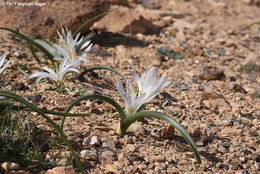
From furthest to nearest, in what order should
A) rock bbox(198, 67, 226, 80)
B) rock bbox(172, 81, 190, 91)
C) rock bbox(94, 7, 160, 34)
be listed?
1. rock bbox(94, 7, 160, 34)
2. rock bbox(198, 67, 226, 80)
3. rock bbox(172, 81, 190, 91)

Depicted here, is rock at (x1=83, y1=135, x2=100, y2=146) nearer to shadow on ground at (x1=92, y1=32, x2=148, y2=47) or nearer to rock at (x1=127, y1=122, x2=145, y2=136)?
rock at (x1=127, y1=122, x2=145, y2=136)

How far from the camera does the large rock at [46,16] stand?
3.96m

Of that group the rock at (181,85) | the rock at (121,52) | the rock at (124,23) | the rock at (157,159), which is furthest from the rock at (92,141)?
the rock at (124,23)

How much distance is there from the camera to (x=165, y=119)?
90.0 inches

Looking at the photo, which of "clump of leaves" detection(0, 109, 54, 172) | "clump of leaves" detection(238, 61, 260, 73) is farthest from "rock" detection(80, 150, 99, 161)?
"clump of leaves" detection(238, 61, 260, 73)

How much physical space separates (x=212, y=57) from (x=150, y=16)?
3.74 ft

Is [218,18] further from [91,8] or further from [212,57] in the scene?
[91,8]

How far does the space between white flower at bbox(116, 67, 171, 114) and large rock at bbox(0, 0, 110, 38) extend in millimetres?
1657

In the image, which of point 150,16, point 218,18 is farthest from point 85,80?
point 218,18

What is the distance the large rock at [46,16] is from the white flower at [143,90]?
5.44 ft

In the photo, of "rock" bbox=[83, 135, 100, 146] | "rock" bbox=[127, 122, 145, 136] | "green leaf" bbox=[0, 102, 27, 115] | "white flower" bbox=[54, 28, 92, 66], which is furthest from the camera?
"white flower" bbox=[54, 28, 92, 66]

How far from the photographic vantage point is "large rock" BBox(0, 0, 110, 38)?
13.0 feet

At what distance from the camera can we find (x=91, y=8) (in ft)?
13.9

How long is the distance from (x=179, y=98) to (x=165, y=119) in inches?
43.3
